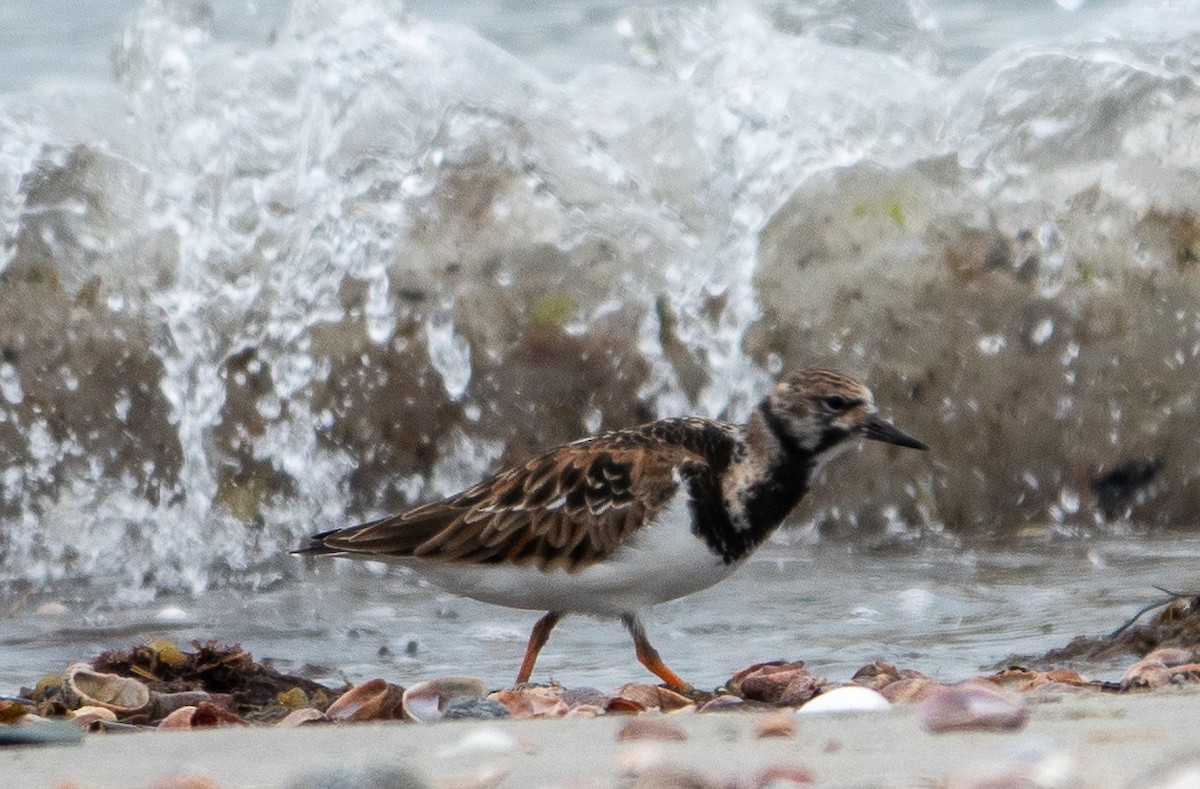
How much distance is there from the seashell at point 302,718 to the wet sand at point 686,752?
28cm

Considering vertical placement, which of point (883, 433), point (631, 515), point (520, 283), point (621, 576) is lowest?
point (621, 576)

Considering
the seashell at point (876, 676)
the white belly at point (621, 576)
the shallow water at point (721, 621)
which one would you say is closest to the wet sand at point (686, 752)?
the seashell at point (876, 676)

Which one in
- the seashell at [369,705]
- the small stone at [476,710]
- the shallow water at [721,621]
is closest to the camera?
the small stone at [476,710]

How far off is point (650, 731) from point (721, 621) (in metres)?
2.26

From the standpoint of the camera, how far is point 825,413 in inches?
177

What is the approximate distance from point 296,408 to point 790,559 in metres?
1.90

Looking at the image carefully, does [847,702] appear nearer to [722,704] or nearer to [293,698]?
[722,704]

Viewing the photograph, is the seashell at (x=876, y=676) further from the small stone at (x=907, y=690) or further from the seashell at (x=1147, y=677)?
the seashell at (x=1147, y=677)

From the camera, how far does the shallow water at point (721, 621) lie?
15.4ft

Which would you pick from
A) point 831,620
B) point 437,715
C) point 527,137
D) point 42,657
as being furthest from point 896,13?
point 437,715

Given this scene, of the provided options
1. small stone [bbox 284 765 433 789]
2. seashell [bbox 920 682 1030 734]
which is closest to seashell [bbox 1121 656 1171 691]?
seashell [bbox 920 682 1030 734]

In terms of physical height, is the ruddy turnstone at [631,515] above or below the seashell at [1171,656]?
above

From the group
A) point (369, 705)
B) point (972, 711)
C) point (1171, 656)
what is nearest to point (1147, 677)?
point (1171, 656)

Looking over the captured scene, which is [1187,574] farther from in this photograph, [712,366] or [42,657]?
[42,657]
